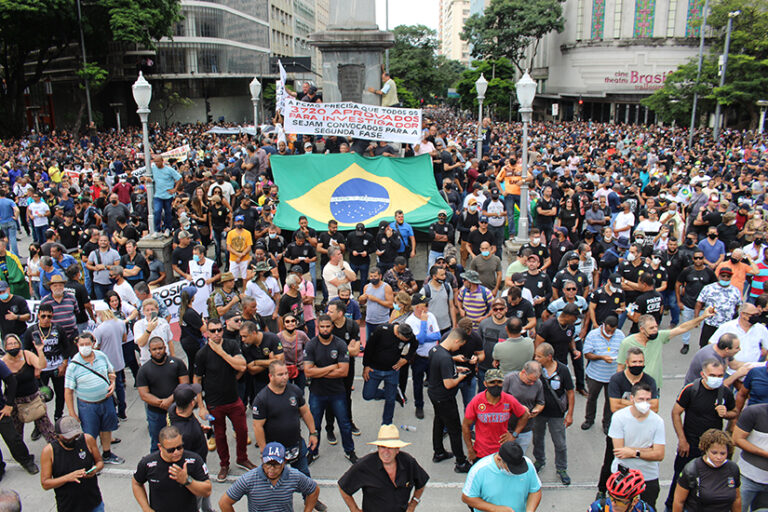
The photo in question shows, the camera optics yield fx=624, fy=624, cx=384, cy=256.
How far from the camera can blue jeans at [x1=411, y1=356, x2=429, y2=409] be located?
7.82 metres

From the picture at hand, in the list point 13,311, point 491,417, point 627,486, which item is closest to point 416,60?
point 13,311

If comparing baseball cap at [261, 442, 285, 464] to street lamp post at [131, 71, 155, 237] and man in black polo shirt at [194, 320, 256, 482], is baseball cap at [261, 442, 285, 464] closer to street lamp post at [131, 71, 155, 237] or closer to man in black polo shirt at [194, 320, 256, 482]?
man in black polo shirt at [194, 320, 256, 482]

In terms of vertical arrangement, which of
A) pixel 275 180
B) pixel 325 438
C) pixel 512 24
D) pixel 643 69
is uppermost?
pixel 512 24

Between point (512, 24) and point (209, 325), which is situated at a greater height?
point (512, 24)

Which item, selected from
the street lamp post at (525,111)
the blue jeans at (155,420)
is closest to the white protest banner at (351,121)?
the street lamp post at (525,111)

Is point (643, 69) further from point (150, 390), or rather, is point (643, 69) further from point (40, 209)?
point (150, 390)

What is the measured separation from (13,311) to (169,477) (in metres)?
5.05

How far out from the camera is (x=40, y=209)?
47.8 feet

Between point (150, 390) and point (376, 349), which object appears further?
point (376, 349)

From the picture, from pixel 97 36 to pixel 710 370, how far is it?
52263mm

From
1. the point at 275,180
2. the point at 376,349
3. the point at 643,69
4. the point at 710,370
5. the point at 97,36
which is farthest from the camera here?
the point at 643,69

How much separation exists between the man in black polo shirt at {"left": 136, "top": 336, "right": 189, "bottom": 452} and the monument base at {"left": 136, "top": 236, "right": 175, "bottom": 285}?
5.77 metres

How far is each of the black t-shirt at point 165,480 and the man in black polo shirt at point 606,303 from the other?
18.9 ft

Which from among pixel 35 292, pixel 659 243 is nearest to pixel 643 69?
pixel 659 243
